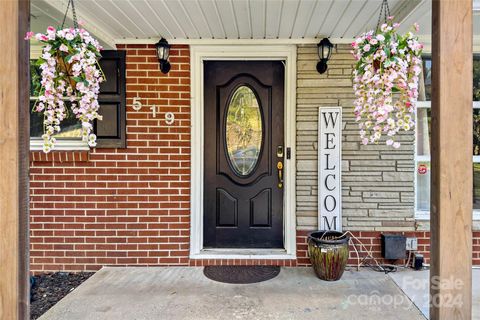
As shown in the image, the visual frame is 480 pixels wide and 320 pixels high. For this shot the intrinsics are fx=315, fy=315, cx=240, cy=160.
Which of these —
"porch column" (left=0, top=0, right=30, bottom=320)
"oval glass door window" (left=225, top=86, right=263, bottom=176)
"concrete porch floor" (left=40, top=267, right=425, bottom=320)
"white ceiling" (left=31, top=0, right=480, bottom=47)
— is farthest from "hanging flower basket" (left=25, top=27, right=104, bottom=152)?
A: "oval glass door window" (left=225, top=86, right=263, bottom=176)

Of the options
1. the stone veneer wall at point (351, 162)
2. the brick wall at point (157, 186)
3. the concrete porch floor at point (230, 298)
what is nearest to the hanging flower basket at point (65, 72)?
the brick wall at point (157, 186)

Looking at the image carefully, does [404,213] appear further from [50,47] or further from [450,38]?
[50,47]

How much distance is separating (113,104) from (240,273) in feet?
6.56

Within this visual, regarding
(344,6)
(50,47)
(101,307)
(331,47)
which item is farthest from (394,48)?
(101,307)

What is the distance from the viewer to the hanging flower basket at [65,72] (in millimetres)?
1897

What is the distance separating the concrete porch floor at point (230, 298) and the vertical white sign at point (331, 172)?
0.53 m

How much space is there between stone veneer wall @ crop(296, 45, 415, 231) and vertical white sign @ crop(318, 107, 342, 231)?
0.22 ft

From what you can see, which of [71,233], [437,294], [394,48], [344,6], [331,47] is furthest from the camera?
[71,233]

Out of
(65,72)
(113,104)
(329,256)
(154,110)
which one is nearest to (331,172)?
(329,256)

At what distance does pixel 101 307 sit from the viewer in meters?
2.32

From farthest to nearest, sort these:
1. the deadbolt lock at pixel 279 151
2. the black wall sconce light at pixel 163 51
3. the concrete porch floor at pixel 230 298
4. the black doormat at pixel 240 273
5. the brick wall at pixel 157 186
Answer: the deadbolt lock at pixel 279 151 → the brick wall at pixel 157 186 → the black wall sconce light at pixel 163 51 → the black doormat at pixel 240 273 → the concrete porch floor at pixel 230 298

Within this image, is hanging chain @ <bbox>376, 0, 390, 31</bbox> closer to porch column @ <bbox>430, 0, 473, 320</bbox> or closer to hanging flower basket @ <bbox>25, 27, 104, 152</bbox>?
porch column @ <bbox>430, 0, 473, 320</bbox>

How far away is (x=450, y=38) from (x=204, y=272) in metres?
2.55

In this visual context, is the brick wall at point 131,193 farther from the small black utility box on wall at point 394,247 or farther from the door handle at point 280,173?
the small black utility box on wall at point 394,247
